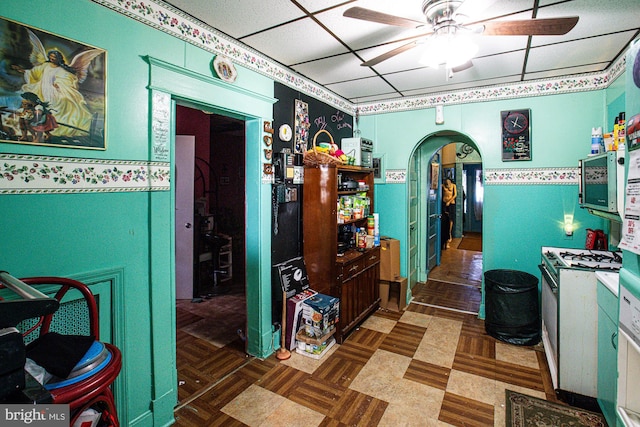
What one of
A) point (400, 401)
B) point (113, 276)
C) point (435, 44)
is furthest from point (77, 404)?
point (435, 44)

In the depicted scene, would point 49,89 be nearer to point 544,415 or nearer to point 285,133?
point 285,133

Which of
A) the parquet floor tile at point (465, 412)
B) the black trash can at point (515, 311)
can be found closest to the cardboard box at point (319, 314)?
the parquet floor tile at point (465, 412)

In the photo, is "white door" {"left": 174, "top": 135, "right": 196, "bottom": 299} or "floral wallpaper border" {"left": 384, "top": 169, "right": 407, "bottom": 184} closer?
"white door" {"left": 174, "top": 135, "right": 196, "bottom": 299}

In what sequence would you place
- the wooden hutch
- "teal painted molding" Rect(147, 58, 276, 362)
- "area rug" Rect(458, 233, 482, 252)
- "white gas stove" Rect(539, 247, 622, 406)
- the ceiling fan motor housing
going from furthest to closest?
"area rug" Rect(458, 233, 482, 252) < the wooden hutch < "teal painted molding" Rect(147, 58, 276, 362) < "white gas stove" Rect(539, 247, 622, 406) < the ceiling fan motor housing

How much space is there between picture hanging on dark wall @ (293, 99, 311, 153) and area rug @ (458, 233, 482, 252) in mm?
6306

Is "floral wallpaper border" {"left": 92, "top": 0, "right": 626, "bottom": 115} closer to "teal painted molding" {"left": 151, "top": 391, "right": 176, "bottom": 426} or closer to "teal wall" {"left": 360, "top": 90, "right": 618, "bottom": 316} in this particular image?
"teal wall" {"left": 360, "top": 90, "right": 618, "bottom": 316}

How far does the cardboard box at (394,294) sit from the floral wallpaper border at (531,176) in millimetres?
1620

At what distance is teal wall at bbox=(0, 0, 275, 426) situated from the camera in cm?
159

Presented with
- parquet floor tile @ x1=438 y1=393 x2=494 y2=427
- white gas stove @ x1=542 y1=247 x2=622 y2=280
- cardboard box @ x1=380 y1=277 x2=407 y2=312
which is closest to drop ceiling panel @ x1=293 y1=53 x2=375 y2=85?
white gas stove @ x1=542 y1=247 x2=622 y2=280

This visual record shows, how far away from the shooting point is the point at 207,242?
16.2ft

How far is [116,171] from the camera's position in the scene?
1892 millimetres

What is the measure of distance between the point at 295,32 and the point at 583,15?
6.49 ft

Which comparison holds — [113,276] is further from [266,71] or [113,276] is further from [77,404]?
[266,71]

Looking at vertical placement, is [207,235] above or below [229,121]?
below
